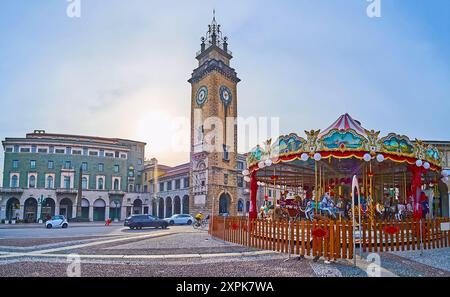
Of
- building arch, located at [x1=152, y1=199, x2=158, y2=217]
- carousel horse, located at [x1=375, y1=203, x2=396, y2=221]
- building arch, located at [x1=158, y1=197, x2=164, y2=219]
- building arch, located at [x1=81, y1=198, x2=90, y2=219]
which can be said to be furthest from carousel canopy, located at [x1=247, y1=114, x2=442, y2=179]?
building arch, located at [x1=152, y1=199, x2=158, y2=217]

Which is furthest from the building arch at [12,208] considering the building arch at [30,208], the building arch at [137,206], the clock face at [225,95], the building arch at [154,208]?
the clock face at [225,95]

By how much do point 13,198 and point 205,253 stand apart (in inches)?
1889

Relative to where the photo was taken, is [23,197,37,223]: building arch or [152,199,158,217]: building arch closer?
[23,197,37,223]: building arch

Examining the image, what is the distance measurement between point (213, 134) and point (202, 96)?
5751 millimetres

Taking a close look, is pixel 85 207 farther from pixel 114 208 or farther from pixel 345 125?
pixel 345 125

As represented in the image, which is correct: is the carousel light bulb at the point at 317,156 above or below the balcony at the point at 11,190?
above

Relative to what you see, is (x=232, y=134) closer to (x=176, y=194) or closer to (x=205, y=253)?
(x=176, y=194)

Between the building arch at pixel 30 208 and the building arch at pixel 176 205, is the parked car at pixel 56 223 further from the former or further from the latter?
the building arch at pixel 30 208

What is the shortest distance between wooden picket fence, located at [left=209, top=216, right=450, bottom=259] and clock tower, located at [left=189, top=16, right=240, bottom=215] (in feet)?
93.1

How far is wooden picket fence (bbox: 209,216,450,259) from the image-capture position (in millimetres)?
8945

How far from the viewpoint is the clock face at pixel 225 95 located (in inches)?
1753

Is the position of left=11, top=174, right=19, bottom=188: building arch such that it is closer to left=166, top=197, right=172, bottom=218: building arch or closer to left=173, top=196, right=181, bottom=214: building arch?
left=166, top=197, right=172, bottom=218: building arch

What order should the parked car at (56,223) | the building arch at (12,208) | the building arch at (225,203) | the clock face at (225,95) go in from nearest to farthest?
the parked car at (56,223), the building arch at (225,203), the clock face at (225,95), the building arch at (12,208)
